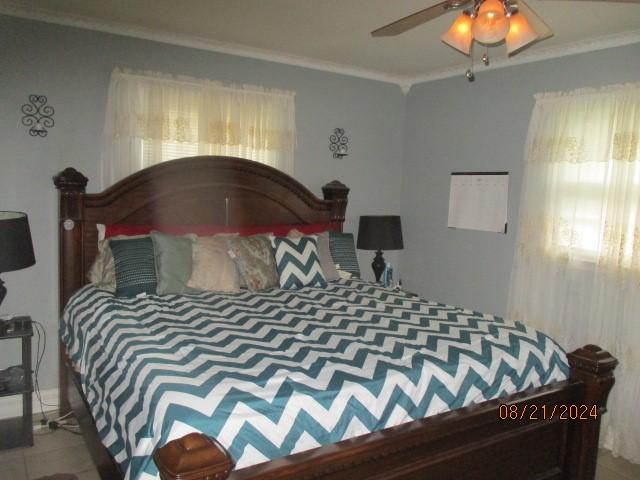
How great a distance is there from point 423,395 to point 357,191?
2.72m

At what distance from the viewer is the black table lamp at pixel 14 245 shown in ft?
8.10

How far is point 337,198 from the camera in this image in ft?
13.2

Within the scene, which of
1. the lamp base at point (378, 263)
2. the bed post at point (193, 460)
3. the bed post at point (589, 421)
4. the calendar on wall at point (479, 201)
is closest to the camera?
the bed post at point (193, 460)

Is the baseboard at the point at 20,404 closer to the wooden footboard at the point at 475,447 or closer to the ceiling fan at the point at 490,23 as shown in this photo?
the wooden footboard at the point at 475,447

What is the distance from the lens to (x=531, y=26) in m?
1.89

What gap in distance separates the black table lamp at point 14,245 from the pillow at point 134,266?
425mm

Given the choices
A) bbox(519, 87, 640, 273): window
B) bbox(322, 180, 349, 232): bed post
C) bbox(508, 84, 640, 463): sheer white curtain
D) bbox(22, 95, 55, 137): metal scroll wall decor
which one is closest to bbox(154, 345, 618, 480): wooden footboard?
bbox(508, 84, 640, 463): sheer white curtain

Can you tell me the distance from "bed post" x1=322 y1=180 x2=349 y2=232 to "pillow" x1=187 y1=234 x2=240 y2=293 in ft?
3.89

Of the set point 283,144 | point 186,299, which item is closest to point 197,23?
point 283,144

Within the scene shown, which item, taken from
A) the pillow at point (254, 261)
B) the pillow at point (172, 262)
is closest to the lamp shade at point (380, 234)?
the pillow at point (254, 261)

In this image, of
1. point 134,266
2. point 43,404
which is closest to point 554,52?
point 134,266

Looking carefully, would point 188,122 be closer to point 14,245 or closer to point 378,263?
point 14,245

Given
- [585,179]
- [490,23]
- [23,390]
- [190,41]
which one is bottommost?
[23,390]

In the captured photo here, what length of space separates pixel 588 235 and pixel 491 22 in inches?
76.0
